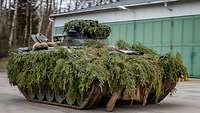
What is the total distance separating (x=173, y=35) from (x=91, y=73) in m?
17.7

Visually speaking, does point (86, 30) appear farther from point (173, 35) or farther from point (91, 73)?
point (173, 35)

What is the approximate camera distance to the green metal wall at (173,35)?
27.5 metres

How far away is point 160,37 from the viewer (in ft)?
96.8

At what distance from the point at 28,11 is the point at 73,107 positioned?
4078cm

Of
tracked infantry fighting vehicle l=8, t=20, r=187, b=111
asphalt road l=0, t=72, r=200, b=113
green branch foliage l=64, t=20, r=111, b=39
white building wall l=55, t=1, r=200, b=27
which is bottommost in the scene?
asphalt road l=0, t=72, r=200, b=113

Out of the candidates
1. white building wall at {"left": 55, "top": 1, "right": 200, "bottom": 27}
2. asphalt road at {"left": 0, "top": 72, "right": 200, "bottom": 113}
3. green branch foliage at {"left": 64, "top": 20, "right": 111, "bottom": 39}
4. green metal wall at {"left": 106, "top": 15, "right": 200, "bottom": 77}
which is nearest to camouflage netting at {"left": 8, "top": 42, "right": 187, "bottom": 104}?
asphalt road at {"left": 0, "top": 72, "right": 200, "bottom": 113}

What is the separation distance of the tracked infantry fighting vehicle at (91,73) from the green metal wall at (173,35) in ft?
39.1

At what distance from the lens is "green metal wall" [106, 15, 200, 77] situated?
27500 mm

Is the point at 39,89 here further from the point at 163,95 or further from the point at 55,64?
the point at 163,95

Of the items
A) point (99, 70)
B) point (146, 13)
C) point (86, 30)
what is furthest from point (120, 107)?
point (146, 13)

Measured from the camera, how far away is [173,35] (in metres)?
28.7

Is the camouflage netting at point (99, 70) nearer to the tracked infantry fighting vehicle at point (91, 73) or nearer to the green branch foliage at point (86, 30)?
the tracked infantry fighting vehicle at point (91, 73)

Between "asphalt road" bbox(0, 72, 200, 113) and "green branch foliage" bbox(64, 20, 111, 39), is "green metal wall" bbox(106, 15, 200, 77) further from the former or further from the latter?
"asphalt road" bbox(0, 72, 200, 113)

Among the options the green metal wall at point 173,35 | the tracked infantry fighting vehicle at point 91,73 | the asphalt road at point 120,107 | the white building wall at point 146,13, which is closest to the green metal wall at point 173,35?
the green metal wall at point 173,35
